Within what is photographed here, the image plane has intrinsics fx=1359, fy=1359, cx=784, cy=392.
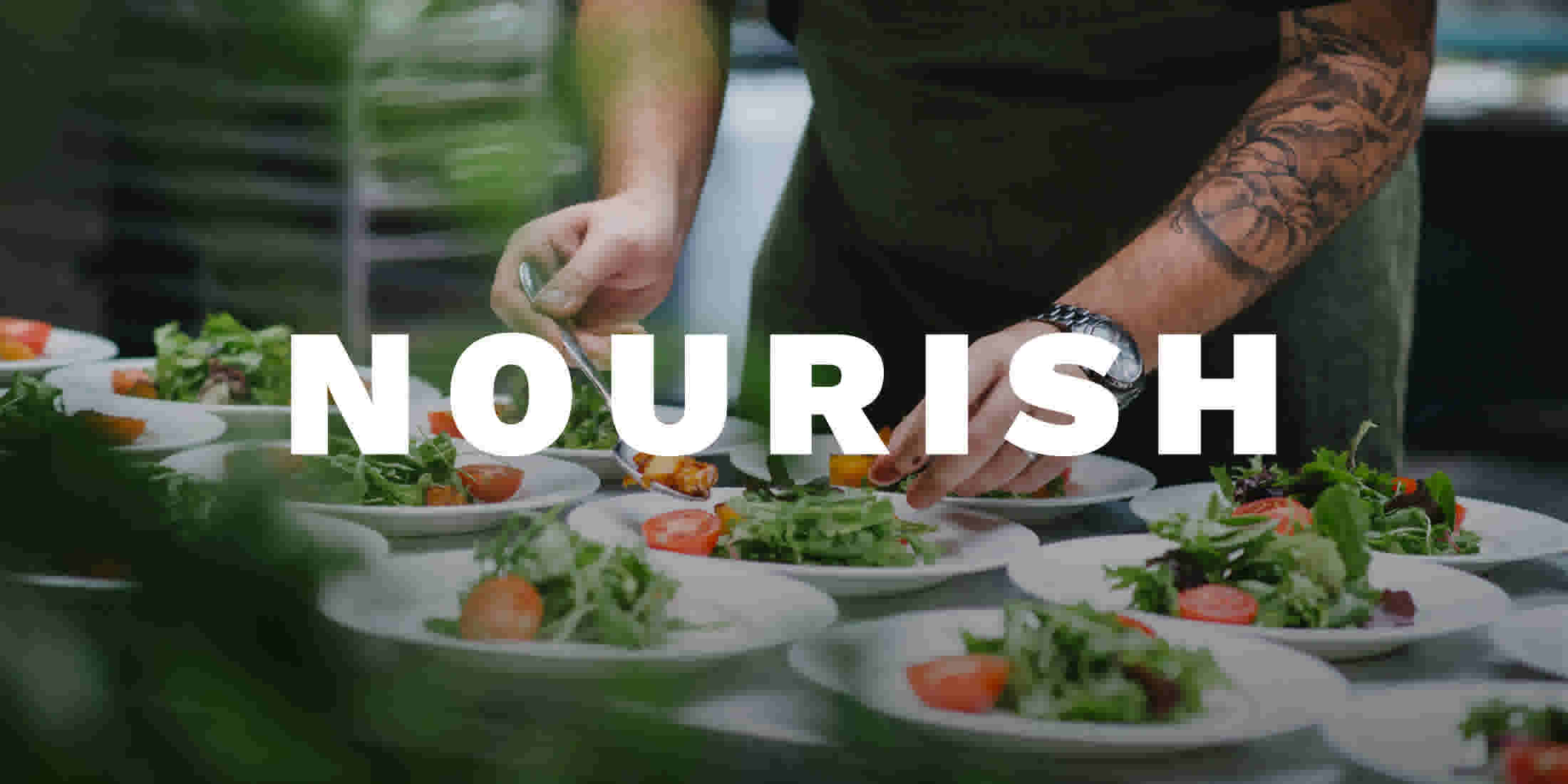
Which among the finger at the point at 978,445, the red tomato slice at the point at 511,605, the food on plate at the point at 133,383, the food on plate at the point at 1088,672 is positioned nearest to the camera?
the red tomato slice at the point at 511,605

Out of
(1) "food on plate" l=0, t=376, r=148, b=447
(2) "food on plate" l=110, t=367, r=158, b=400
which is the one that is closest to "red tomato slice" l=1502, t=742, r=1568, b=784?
(1) "food on plate" l=0, t=376, r=148, b=447

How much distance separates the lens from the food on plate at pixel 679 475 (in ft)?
6.61

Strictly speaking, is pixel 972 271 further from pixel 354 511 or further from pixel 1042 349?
pixel 354 511

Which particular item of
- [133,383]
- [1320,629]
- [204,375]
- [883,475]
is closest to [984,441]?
[883,475]

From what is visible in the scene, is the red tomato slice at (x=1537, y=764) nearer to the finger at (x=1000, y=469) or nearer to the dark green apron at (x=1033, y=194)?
the finger at (x=1000, y=469)

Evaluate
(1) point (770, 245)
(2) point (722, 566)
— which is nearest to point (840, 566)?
(2) point (722, 566)

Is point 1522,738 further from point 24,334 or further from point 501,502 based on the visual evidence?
point 24,334

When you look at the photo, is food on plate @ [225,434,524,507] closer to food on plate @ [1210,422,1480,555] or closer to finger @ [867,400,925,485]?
finger @ [867,400,925,485]

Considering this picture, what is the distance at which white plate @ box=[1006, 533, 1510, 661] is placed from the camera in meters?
1.36

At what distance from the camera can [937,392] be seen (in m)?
1.72

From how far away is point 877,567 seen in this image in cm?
164

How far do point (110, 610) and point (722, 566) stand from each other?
1.21 meters

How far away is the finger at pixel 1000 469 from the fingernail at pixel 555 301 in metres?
0.61

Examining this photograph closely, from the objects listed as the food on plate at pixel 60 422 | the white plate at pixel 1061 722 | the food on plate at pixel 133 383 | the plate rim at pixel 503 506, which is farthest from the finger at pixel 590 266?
the food on plate at pixel 60 422
